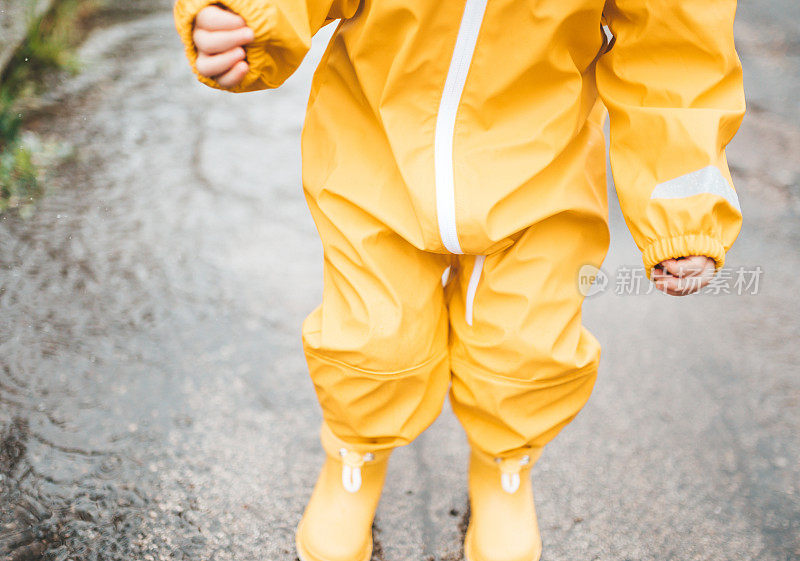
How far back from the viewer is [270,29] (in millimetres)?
1130

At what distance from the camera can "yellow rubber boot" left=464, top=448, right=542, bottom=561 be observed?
64.8 inches

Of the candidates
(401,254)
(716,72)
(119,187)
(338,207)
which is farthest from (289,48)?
(119,187)

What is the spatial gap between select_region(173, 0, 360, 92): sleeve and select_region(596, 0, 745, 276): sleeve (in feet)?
1.65

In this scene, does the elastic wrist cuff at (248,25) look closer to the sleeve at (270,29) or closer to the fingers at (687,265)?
the sleeve at (270,29)

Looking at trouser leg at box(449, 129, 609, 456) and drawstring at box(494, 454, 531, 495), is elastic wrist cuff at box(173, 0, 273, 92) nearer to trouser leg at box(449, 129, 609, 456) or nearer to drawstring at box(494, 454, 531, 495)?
trouser leg at box(449, 129, 609, 456)

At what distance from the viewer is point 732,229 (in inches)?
50.8

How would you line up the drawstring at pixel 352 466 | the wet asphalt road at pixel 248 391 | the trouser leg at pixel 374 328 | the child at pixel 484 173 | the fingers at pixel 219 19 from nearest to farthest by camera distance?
the fingers at pixel 219 19 → the child at pixel 484 173 → the trouser leg at pixel 374 328 → the drawstring at pixel 352 466 → the wet asphalt road at pixel 248 391

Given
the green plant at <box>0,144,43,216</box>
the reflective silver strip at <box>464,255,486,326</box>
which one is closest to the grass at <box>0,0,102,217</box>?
the green plant at <box>0,144,43,216</box>

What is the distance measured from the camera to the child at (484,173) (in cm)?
122

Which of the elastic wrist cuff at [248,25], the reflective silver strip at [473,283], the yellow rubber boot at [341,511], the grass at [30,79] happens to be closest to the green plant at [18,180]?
the grass at [30,79]

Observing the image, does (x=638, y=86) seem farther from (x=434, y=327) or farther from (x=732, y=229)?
(x=434, y=327)

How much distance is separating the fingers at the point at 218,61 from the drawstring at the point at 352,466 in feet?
2.71

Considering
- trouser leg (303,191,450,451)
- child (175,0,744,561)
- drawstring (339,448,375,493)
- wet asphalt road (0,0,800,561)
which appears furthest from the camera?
wet asphalt road (0,0,800,561)

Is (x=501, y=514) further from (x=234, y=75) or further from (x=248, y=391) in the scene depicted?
(x=234, y=75)
